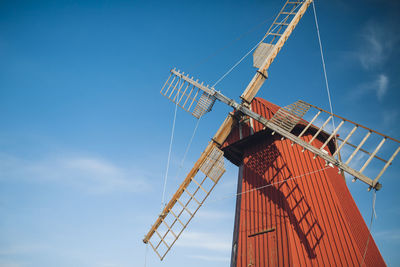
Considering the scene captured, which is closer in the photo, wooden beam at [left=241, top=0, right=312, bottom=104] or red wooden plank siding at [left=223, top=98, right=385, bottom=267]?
red wooden plank siding at [left=223, top=98, right=385, bottom=267]

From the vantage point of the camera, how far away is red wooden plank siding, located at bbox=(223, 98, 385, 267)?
23.3ft

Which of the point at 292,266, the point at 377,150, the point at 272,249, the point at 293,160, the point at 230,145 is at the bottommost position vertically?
the point at 292,266

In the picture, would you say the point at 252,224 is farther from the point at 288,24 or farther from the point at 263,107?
the point at 288,24

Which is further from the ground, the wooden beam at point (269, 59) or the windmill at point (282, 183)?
the wooden beam at point (269, 59)

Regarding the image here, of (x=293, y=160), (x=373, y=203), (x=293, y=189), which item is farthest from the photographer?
(x=293, y=160)

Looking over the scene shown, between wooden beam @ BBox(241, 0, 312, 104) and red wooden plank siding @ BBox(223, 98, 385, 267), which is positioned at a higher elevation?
wooden beam @ BBox(241, 0, 312, 104)

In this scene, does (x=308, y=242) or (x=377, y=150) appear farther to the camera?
(x=308, y=242)

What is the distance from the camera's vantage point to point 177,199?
10195 millimetres

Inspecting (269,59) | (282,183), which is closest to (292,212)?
(282,183)

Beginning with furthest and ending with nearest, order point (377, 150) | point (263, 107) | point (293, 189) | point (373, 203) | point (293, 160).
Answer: point (263, 107) < point (293, 160) < point (293, 189) < point (377, 150) < point (373, 203)

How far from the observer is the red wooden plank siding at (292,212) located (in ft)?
23.3

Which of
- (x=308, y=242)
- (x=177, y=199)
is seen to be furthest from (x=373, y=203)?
(x=177, y=199)

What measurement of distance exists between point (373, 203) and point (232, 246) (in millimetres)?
5950

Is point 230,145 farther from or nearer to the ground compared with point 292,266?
farther from the ground
